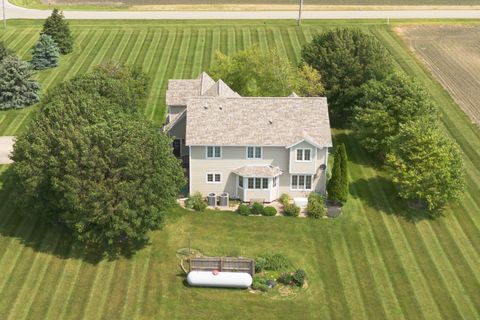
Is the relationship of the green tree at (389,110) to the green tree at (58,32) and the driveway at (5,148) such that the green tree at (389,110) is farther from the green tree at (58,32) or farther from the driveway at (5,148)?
the green tree at (58,32)

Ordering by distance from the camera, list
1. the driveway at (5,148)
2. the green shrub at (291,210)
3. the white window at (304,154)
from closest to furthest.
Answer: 1. the green shrub at (291,210)
2. the white window at (304,154)
3. the driveway at (5,148)

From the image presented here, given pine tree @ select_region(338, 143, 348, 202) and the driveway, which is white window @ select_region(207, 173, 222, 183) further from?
the driveway

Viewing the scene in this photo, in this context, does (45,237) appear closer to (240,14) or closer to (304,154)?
(304,154)

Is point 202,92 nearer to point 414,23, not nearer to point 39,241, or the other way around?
point 39,241

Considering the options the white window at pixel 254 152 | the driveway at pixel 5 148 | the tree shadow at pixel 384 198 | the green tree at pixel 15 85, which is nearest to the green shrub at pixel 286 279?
the white window at pixel 254 152

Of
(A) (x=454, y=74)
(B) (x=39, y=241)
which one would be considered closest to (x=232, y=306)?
(B) (x=39, y=241)

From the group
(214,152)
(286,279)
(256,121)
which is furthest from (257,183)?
(286,279)
